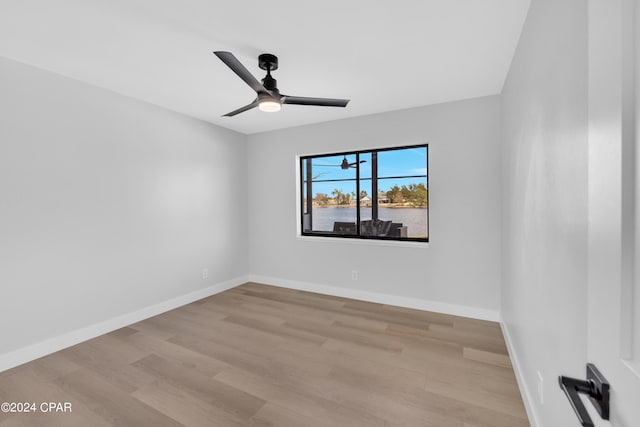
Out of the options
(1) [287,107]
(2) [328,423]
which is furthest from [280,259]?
(2) [328,423]

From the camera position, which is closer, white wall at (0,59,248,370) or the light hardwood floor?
the light hardwood floor

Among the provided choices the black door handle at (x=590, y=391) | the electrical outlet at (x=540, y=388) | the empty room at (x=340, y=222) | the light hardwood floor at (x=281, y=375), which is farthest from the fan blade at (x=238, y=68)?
the electrical outlet at (x=540, y=388)

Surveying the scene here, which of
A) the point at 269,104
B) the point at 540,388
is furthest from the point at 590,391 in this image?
the point at 269,104

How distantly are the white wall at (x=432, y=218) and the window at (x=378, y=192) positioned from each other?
18 cm

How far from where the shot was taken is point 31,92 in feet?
7.86

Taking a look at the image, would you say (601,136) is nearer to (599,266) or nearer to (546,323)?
(599,266)

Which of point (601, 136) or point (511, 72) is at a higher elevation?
point (511, 72)

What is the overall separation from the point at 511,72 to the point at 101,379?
4054 mm

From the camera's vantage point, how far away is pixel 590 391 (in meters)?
0.57

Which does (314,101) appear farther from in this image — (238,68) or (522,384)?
(522,384)

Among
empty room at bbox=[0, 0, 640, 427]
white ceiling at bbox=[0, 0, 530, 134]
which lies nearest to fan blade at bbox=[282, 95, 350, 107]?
empty room at bbox=[0, 0, 640, 427]

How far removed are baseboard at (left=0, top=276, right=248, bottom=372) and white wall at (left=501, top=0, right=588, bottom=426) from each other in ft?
11.9

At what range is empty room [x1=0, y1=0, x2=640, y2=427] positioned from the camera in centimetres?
97

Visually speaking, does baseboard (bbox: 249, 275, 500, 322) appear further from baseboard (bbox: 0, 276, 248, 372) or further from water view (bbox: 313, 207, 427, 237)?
baseboard (bbox: 0, 276, 248, 372)
